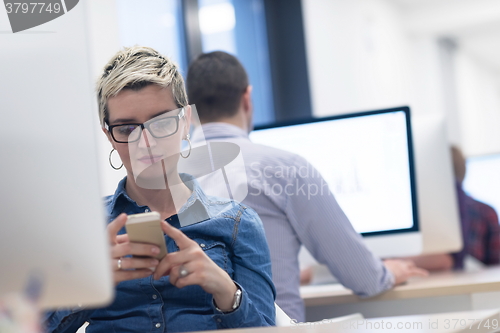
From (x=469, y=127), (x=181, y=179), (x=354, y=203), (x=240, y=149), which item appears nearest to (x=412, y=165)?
(x=354, y=203)

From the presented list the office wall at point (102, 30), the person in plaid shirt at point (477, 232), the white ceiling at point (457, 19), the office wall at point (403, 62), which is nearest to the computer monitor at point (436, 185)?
the person in plaid shirt at point (477, 232)

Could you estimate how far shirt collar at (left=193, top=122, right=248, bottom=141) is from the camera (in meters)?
1.53

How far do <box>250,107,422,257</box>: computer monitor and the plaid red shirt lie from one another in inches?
18.8

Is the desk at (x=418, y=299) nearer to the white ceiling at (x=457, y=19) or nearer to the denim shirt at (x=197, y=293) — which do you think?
the denim shirt at (x=197, y=293)

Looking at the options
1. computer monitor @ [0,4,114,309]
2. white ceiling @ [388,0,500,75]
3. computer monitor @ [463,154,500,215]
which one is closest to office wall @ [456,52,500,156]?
white ceiling @ [388,0,500,75]

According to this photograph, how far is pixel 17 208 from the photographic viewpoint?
66 centimetres

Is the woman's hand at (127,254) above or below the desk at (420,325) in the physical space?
above

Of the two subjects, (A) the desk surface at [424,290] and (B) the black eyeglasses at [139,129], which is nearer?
(B) the black eyeglasses at [139,129]

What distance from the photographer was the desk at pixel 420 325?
768 millimetres

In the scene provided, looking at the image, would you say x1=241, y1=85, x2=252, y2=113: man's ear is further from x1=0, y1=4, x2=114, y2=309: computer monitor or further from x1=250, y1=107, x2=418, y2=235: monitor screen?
x1=0, y1=4, x2=114, y2=309: computer monitor

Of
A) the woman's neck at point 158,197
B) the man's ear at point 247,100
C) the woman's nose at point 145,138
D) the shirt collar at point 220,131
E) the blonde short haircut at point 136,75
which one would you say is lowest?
the woman's neck at point 158,197

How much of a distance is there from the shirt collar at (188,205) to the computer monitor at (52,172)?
394mm

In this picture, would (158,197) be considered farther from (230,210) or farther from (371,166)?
(371,166)

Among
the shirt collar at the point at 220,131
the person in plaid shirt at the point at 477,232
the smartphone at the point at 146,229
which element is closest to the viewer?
the smartphone at the point at 146,229
